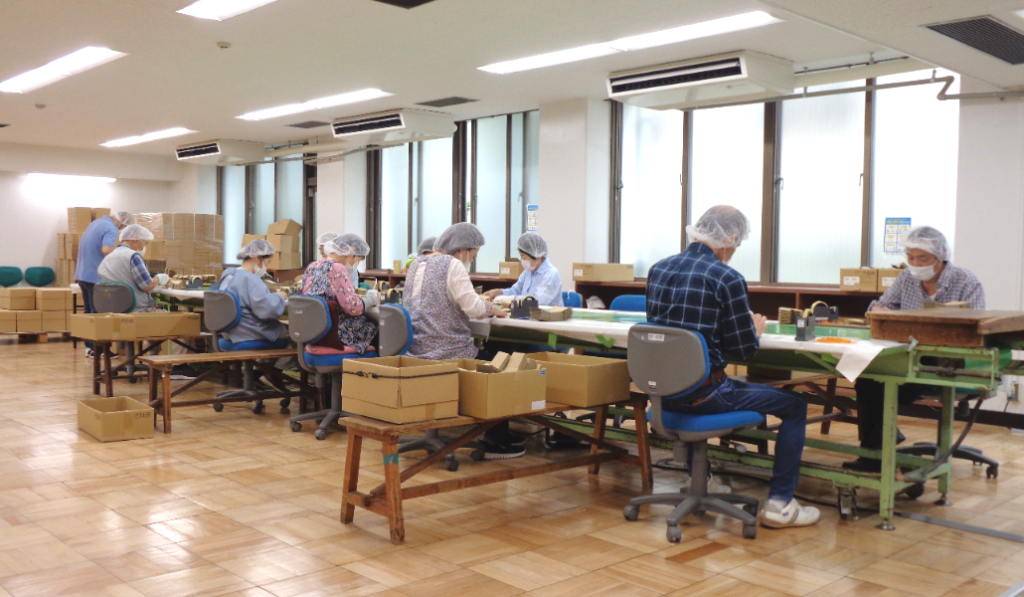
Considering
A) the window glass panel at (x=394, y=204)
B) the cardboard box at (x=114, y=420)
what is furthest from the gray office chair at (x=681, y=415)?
the window glass panel at (x=394, y=204)

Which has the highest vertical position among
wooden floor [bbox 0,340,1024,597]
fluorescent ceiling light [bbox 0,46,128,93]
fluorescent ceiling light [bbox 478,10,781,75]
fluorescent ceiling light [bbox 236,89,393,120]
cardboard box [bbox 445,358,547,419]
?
fluorescent ceiling light [bbox 0,46,128,93]

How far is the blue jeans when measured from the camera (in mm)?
3486

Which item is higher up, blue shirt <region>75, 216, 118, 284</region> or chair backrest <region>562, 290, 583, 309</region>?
blue shirt <region>75, 216, 118, 284</region>

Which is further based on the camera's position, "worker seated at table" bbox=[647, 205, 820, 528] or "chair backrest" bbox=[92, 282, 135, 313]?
"chair backrest" bbox=[92, 282, 135, 313]

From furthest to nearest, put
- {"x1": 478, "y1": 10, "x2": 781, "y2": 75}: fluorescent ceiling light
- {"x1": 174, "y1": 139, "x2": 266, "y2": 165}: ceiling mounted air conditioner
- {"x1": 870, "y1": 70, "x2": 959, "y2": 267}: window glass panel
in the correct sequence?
{"x1": 174, "y1": 139, "x2": 266, "y2": 165}: ceiling mounted air conditioner
{"x1": 870, "y1": 70, "x2": 959, "y2": 267}: window glass panel
{"x1": 478, "y1": 10, "x2": 781, "y2": 75}: fluorescent ceiling light

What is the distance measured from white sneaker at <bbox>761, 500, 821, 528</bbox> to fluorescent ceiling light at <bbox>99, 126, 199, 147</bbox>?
31.3 ft

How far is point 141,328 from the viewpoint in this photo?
6.59 metres

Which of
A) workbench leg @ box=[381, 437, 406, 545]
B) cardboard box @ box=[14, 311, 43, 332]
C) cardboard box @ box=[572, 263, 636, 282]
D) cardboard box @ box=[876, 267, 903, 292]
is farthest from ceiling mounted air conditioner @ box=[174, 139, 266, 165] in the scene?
workbench leg @ box=[381, 437, 406, 545]

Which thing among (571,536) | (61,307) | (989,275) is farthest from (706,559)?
(61,307)

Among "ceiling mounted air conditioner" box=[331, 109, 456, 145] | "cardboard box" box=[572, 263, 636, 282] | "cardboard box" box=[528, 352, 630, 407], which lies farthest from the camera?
"ceiling mounted air conditioner" box=[331, 109, 456, 145]

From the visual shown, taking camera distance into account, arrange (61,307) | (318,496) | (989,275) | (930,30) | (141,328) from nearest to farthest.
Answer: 1. (318,496)
2. (930,30)
3. (989,275)
4. (141,328)
5. (61,307)

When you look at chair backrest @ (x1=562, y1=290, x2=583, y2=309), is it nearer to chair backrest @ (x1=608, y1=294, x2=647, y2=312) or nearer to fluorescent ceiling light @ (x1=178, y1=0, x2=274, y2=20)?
chair backrest @ (x1=608, y1=294, x2=647, y2=312)

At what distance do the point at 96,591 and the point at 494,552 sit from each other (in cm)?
→ 140

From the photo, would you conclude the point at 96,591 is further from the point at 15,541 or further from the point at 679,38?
the point at 679,38
